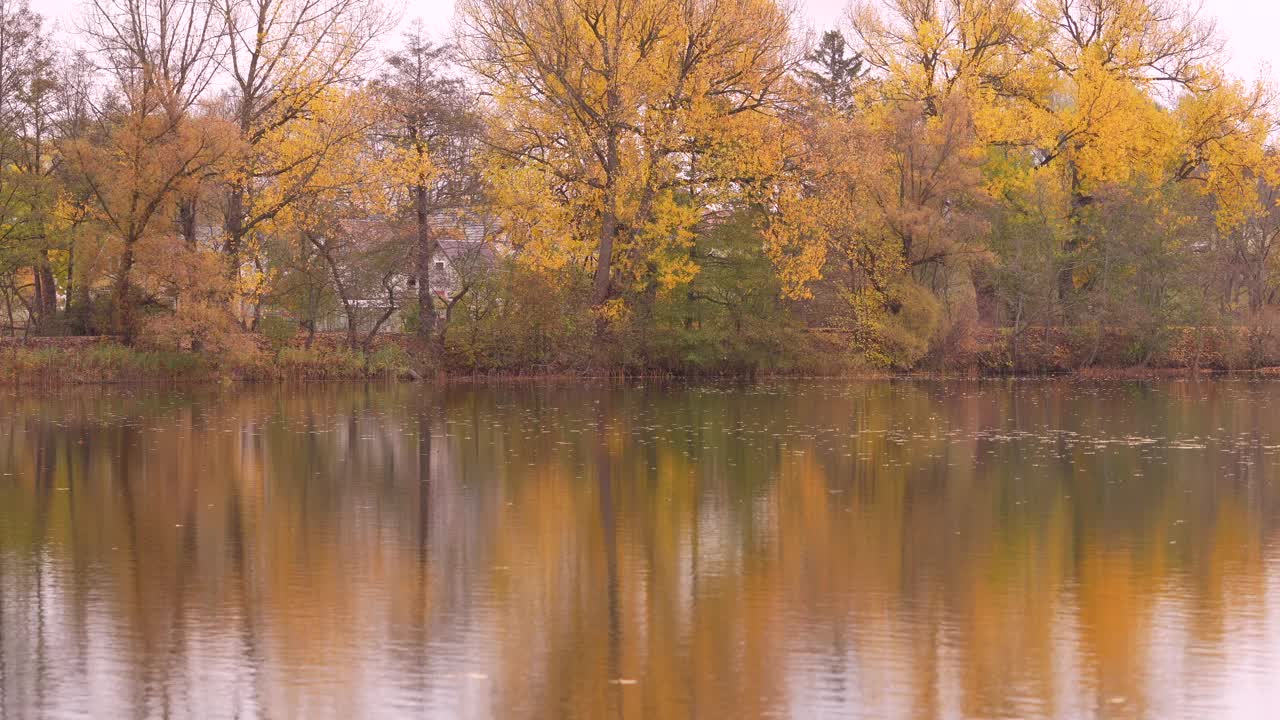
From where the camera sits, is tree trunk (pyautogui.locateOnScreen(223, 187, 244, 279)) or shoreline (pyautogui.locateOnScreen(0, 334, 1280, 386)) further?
tree trunk (pyautogui.locateOnScreen(223, 187, 244, 279))

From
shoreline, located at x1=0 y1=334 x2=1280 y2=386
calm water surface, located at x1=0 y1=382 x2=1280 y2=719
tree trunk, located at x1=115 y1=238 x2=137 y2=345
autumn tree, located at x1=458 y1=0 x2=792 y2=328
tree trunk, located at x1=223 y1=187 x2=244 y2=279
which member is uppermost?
autumn tree, located at x1=458 y1=0 x2=792 y2=328

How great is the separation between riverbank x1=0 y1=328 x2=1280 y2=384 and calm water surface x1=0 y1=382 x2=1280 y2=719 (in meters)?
18.9

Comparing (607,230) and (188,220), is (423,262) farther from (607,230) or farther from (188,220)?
(188,220)

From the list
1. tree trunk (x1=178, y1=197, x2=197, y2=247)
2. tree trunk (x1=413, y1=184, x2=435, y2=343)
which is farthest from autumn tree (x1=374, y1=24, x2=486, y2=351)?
tree trunk (x1=178, y1=197, x2=197, y2=247)

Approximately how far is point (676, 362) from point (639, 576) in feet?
125

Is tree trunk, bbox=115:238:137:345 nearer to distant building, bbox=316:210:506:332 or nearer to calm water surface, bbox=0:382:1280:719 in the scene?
distant building, bbox=316:210:506:332

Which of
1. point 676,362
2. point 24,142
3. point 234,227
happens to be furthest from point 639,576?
point 24,142

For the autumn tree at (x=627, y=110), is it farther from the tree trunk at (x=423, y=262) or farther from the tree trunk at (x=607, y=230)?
the tree trunk at (x=423, y=262)

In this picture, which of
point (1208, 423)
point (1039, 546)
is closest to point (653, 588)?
point (1039, 546)

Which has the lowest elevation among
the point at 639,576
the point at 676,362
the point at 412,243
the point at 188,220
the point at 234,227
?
the point at 639,576

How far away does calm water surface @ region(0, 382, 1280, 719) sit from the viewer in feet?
32.7

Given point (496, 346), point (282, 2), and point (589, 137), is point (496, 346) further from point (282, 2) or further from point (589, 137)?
point (282, 2)

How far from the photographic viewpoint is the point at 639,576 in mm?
13938

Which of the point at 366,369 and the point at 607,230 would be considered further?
the point at 366,369
